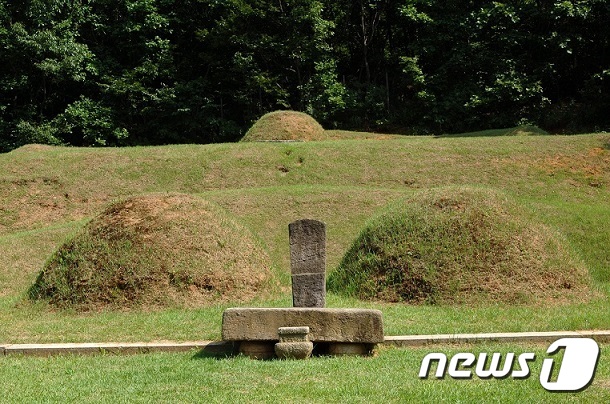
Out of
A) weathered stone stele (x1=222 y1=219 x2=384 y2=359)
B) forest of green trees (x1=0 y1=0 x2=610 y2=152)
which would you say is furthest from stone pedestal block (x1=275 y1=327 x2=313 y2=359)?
forest of green trees (x1=0 y1=0 x2=610 y2=152)

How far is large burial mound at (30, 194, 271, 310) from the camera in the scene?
12.3m

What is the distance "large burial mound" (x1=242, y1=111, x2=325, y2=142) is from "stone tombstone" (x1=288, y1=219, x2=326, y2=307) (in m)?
17.9

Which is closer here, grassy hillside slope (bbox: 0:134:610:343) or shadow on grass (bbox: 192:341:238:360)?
shadow on grass (bbox: 192:341:238:360)

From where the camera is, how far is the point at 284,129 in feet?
90.7

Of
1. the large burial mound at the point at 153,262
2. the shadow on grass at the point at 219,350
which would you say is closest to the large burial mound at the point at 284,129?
the large burial mound at the point at 153,262

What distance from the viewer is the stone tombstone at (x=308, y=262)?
9547mm

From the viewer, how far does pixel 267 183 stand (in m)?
22.3

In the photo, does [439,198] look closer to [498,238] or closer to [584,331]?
[498,238]

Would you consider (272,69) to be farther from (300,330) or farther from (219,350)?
(300,330)

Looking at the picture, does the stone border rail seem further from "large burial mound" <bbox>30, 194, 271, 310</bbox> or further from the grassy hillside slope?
the grassy hillside slope

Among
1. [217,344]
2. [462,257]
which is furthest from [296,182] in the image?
[217,344]

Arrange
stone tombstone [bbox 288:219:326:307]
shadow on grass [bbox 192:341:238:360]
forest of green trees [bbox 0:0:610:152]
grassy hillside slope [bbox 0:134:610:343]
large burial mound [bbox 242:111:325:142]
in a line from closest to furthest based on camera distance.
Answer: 1. shadow on grass [bbox 192:341:238:360]
2. stone tombstone [bbox 288:219:326:307]
3. grassy hillside slope [bbox 0:134:610:343]
4. large burial mound [bbox 242:111:325:142]
5. forest of green trees [bbox 0:0:610:152]

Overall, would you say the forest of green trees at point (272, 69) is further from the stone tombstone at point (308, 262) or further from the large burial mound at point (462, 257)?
the stone tombstone at point (308, 262)

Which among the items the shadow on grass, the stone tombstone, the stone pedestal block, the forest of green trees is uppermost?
the forest of green trees
